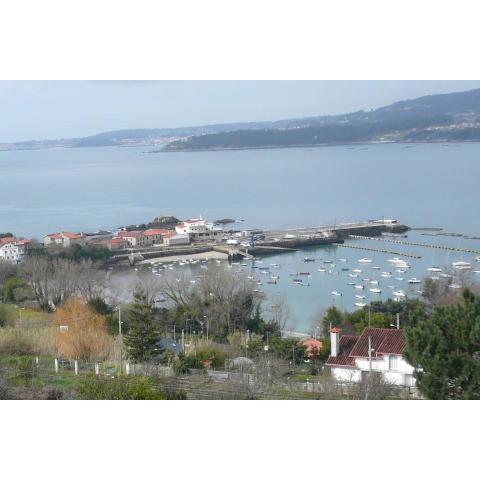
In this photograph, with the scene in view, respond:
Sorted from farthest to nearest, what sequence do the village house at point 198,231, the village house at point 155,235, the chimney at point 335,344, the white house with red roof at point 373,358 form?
the village house at point 198,231 < the village house at point 155,235 < the chimney at point 335,344 < the white house with red roof at point 373,358

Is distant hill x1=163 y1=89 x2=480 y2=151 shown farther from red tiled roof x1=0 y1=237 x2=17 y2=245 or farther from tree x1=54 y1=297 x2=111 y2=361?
tree x1=54 y1=297 x2=111 y2=361

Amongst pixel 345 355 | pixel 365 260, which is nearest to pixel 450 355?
pixel 345 355

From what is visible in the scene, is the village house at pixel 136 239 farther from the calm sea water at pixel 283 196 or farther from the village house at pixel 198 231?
Result: the calm sea water at pixel 283 196

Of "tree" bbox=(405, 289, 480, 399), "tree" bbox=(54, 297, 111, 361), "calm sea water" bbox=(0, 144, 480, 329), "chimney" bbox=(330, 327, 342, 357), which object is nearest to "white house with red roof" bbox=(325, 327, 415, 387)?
"chimney" bbox=(330, 327, 342, 357)

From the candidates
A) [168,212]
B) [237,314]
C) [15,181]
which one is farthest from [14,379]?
[15,181]

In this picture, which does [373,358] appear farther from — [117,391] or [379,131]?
[379,131]

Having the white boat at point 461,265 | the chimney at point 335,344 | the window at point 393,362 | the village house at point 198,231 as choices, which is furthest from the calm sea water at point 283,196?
the window at point 393,362
